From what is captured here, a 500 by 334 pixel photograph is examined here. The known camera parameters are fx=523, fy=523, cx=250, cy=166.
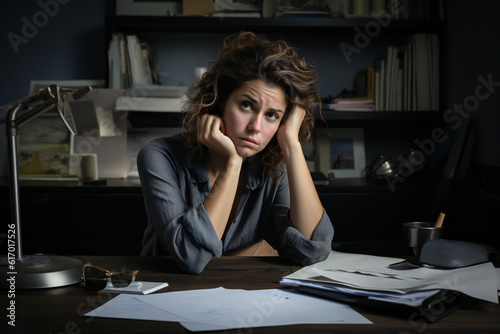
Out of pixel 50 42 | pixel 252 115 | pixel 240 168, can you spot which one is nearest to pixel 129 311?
pixel 240 168

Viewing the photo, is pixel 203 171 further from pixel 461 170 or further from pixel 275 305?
pixel 461 170

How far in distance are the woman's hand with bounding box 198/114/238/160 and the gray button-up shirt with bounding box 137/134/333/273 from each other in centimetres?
11

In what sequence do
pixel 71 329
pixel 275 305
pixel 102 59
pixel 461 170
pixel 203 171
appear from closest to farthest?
pixel 71 329 < pixel 275 305 < pixel 203 171 < pixel 461 170 < pixel 102 59

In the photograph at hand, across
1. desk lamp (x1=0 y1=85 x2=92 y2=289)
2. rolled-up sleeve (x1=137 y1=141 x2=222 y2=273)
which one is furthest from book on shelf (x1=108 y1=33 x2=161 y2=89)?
desk lamp (x1=0 y1=85 x2=92 y2=289)

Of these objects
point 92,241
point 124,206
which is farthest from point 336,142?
point 92,241

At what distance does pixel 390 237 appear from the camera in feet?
8.79

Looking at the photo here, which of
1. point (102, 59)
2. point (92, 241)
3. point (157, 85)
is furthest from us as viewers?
point (102, 59)

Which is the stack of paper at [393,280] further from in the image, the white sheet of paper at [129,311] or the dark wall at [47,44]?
the dark wall at [47,44]

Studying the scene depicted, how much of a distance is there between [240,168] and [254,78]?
26cm

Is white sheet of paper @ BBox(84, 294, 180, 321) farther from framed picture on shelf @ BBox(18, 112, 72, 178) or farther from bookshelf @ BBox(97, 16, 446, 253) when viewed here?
framed picture on shelf @ BBox(18, 112, 72, 178)

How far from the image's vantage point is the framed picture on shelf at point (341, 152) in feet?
9.68

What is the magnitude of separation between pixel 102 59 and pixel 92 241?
1.04 metres

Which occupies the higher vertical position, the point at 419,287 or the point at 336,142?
the point at 336,142

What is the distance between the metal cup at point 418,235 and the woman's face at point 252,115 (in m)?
0.46
